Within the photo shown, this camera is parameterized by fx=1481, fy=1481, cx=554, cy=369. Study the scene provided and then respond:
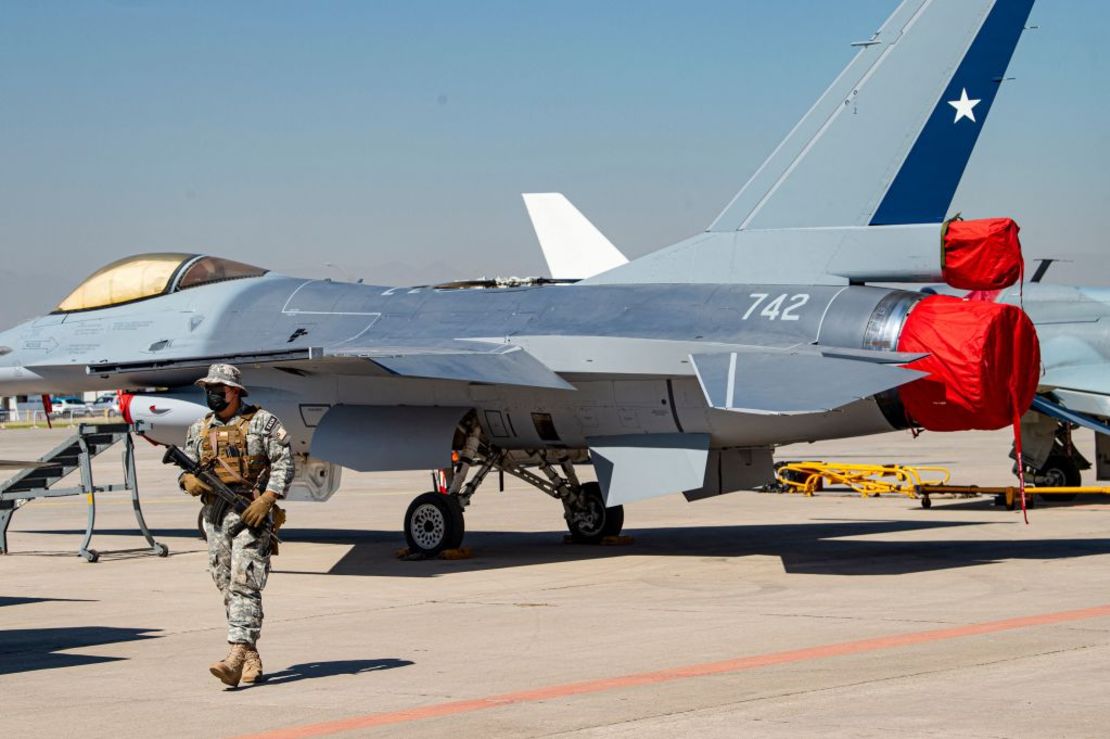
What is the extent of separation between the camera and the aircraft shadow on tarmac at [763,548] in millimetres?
14969

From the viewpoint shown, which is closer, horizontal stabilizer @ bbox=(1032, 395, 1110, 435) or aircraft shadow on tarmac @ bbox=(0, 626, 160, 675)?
aircraft shadow on tarmac @ bbox=(0, 626, 160, 675)

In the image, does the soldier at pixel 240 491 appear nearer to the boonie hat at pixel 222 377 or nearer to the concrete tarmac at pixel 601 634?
the boonie hat at pixel 222 377

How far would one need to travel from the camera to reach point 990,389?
43.4 ft

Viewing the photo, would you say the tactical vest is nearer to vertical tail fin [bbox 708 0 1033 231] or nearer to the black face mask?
the black face mask

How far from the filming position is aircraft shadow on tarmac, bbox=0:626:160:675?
9828 mm

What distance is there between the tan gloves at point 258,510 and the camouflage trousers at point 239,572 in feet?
0.32

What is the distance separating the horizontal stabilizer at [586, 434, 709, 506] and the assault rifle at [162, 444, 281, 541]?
20.4 ft

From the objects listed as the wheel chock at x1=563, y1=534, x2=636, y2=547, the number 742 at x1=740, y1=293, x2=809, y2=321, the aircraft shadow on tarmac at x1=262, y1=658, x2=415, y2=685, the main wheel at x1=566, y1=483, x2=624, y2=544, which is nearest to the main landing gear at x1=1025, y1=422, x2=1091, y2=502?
the wheel chock at x1=563, y1=534, x2=636, y2=547

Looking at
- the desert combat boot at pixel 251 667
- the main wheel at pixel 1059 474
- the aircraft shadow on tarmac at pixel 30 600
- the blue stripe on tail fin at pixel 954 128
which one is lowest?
the desert combat boot at pixel 251 667

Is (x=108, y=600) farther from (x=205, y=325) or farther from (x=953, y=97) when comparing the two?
(x=953, y=97)

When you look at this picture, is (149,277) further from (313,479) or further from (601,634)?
(601,634)

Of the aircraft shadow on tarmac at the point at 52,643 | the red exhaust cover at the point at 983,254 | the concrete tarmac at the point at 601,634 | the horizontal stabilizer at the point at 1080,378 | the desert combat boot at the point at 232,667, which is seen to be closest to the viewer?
the concrete tarmac at the point at 601,634

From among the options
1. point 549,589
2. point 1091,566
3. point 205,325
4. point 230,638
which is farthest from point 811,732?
point 205,325

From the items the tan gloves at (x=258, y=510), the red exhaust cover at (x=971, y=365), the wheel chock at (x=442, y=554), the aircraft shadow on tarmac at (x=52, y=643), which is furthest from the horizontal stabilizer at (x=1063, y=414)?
the tan gloves at (x=258, y=510)
